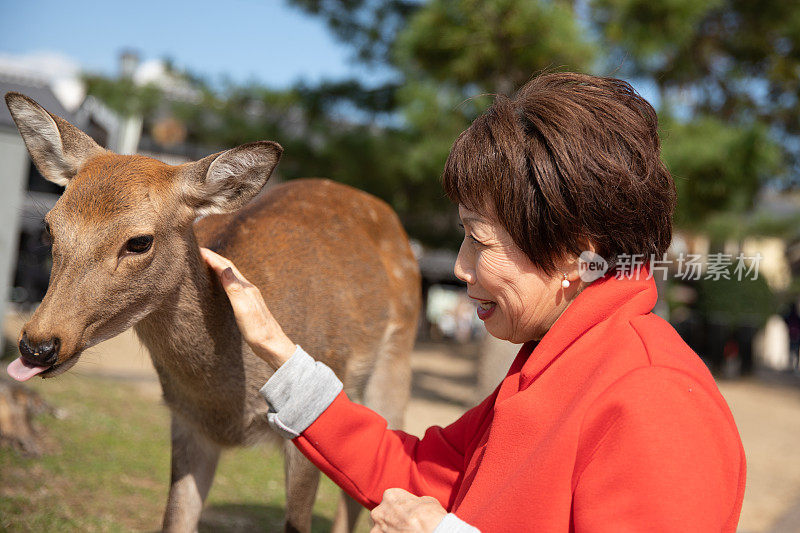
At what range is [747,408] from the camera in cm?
1179

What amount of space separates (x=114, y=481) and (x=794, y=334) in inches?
602

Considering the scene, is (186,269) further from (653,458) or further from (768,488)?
(768,488)

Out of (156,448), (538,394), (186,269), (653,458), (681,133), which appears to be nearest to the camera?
(653,458)

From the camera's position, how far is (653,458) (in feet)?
3.92

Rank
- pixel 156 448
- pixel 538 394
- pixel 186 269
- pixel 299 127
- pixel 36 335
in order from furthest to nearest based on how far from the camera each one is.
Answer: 1. pixel 299 127
2. pixel 156 448
3. pixel 186 269
4. pixel 36 335
5. pixel 538 394

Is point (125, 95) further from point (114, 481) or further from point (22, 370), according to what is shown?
point (22, 370)

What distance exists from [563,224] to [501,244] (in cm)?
18

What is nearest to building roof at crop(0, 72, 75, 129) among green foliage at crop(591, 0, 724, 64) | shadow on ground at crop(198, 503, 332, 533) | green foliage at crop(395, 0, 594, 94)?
shadow on ground at crop(198, 503, 332, 533)

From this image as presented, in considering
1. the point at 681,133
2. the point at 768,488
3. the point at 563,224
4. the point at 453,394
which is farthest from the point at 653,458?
the point at 453,394

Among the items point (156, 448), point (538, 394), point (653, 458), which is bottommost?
point (156, 448)

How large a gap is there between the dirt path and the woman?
1642 millimetres

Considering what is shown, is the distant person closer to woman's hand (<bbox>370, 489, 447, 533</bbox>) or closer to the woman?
the woman

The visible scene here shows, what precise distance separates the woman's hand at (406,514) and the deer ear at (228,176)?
121cm

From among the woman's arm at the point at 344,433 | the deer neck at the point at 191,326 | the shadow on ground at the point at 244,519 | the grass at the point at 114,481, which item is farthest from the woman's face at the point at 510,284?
the shadow on ground at the point at 244,519
